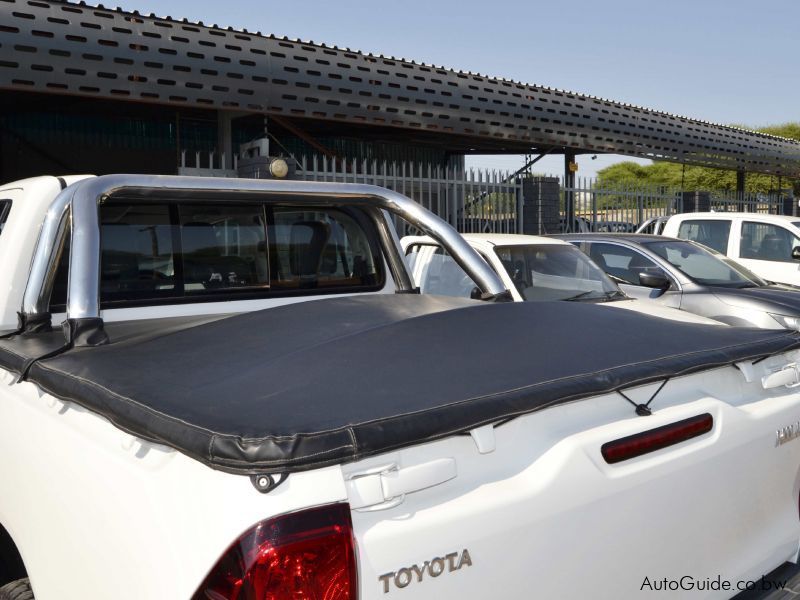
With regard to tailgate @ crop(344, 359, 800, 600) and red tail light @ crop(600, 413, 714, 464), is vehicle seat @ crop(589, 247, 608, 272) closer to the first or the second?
tailgate @ crop(344, 359, 800, 600)

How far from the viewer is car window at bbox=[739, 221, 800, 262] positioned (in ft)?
34.6

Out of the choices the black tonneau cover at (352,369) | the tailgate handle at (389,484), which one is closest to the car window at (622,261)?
the black tonneau cover at (352,369)

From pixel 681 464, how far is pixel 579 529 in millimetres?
373

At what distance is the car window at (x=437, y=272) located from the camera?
6.71m

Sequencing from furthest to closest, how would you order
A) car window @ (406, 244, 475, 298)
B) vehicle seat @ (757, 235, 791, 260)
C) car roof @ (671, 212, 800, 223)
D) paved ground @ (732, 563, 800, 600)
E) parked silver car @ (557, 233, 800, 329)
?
car roof @ (671, 212, 800, 223) < vehicle seat @ (757, 235, 791, 260) < parked silver car @ (557, 233, 800, 329) < car window @ (406, 244, 475, 298) < paved ground @ (732, 563, 800, 600)

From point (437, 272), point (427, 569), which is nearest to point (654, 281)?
point (437, 272)

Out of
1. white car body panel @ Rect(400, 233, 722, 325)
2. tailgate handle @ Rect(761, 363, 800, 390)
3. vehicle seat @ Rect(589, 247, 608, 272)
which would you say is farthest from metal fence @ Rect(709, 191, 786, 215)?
tailgate handle @ Rect(761, 363, 800, 390)

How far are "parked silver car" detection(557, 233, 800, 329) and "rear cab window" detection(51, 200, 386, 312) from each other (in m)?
4.90

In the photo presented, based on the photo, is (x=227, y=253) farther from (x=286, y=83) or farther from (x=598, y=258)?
(x=286, y=83)

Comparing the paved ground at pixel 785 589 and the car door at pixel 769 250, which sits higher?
the car door at pixel 769 250

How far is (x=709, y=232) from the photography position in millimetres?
10898

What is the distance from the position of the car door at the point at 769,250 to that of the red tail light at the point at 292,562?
10427 millimetres

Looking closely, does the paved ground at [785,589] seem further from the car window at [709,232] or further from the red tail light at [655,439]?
the car window at [709,232]

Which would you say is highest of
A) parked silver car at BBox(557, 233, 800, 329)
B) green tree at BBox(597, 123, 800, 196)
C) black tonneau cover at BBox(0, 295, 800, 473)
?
green tree at BBox(597, 123, 800, 196)
